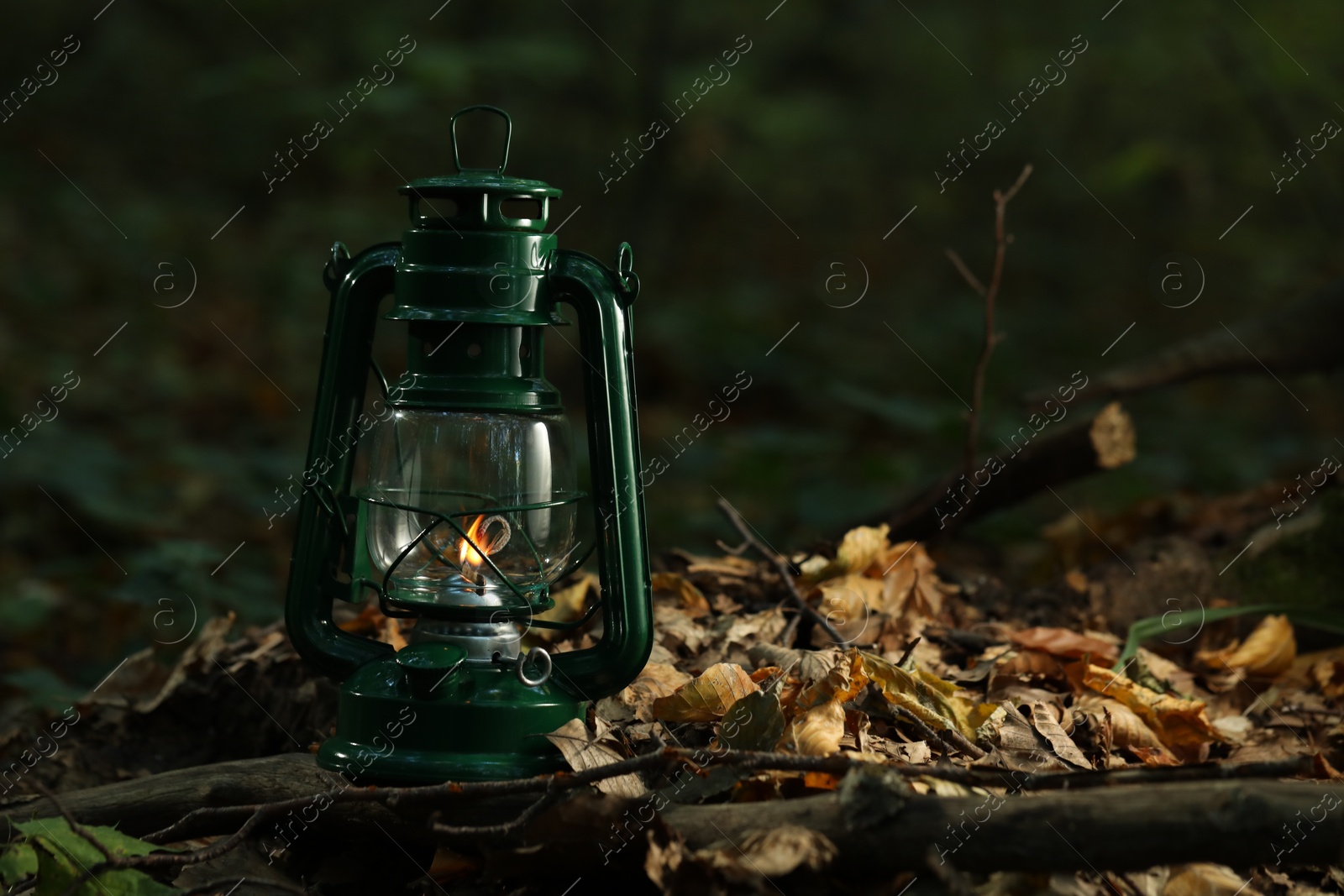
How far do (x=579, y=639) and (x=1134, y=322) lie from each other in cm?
848

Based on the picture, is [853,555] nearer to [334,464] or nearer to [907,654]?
[907,654]

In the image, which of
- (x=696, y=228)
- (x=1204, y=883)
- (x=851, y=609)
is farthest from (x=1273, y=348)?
(x=696, y=228)

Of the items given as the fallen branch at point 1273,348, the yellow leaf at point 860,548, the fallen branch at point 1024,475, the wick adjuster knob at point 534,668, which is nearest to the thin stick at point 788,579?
the yellow leaf at point 860,548

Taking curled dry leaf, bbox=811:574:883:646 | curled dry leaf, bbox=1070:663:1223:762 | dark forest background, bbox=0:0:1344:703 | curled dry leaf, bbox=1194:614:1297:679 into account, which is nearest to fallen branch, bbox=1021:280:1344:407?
dark forest background, bbox=0:0:1344:703

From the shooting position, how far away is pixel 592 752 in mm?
1773

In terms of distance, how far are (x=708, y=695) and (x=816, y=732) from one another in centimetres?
21

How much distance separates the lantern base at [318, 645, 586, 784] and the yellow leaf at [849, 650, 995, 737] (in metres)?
0.53

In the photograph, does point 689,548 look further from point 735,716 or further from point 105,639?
point 735,716

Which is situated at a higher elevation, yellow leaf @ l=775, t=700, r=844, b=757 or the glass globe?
the glass globe

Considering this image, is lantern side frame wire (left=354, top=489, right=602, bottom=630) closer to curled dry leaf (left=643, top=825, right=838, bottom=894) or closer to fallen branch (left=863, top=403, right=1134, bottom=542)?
curled dry leaf (left=643, top=825, right=838, bottom=894)

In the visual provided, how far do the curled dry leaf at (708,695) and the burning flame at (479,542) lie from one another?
1.21ft

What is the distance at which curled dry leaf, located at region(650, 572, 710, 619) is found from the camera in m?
2.53

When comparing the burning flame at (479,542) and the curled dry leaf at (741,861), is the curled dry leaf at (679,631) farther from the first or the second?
the curled dry leaf at (741,861)

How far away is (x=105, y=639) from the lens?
12.7ft
